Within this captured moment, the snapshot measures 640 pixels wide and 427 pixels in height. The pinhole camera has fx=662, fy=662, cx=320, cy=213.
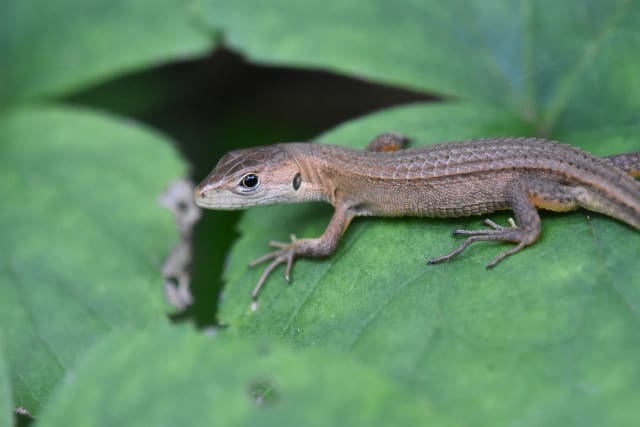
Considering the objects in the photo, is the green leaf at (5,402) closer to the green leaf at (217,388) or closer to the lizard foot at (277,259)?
the green leaf at (217,388)

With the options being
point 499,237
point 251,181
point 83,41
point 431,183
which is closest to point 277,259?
point 251,181

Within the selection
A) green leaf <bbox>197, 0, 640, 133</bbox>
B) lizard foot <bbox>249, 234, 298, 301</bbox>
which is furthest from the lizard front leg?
green leaf <bbox>197, 0, 640, 133</bbox>

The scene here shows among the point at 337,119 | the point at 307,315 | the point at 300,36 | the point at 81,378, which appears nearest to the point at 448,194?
the point at 307,315

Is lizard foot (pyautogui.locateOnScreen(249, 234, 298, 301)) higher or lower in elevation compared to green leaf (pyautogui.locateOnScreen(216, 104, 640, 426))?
lower

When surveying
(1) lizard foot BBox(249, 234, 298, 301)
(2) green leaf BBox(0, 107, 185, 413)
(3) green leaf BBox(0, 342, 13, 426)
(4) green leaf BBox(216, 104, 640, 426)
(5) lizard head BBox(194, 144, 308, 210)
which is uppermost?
(4) green leaf BBox(216, 104, 640, 426)

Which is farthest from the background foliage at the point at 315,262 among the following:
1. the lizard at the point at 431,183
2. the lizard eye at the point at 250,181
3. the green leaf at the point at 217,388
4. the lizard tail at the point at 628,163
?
the lizard eye at the point at 250,181

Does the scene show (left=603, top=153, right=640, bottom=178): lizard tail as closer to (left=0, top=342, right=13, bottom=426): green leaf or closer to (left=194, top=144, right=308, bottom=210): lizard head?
(left=194, top=144, right=308, bottom=210): lizard head

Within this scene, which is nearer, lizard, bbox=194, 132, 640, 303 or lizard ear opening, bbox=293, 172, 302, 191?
lizard, bbox=194, 132, 640, 303
